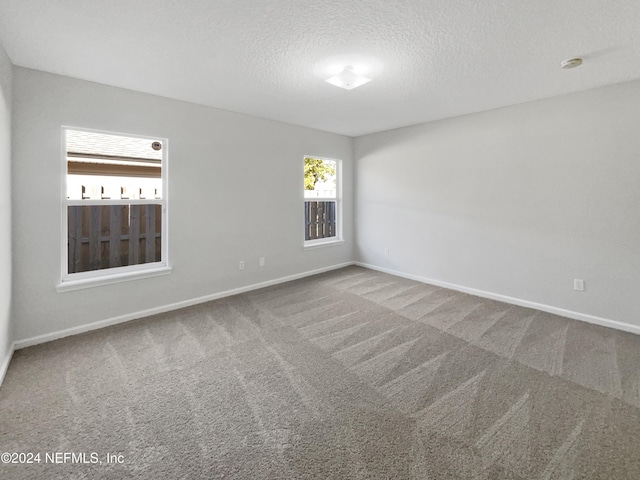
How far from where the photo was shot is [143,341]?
9.21 feet

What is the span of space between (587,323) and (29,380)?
17.2 ft

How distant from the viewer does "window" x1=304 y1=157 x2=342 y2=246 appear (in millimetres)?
5344

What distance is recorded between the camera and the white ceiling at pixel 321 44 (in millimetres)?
1848

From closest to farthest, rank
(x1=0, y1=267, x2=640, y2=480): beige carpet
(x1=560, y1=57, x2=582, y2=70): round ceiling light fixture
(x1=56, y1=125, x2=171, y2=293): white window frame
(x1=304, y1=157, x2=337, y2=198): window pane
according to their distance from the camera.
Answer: (x1=0, y1=267, x2=640, y2=480): beige carpet < (x1=560, y1=57, x2=582, y2=70): round ceiling light fixture < (x1=56, y1=125, x2=171, y2=293): white window frame < (x1=304, y1=157, x2=337, y2=198): window pane

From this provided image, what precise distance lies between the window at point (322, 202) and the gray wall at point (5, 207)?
3.59 meters

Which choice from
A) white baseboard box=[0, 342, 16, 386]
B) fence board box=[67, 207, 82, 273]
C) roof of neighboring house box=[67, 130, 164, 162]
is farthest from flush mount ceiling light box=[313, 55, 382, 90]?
white baseboard box=[0, 342, 16, 386]

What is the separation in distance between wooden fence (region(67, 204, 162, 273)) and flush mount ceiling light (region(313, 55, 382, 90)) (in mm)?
2472

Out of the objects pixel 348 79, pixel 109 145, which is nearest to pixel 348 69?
pixel 348 79

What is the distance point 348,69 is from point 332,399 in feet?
9.02

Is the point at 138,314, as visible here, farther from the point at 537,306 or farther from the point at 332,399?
the point at 537,306

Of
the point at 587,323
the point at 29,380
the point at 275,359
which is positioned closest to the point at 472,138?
the point at 587,323

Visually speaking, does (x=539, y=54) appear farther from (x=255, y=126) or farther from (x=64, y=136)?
(x=64, y=136)

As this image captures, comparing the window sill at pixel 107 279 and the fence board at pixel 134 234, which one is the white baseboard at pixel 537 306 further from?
the fence board at pixel 134 234

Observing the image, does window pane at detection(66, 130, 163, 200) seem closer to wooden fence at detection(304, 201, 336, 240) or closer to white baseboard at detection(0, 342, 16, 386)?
white baseboard at detection(0, 342, 16, 386)
